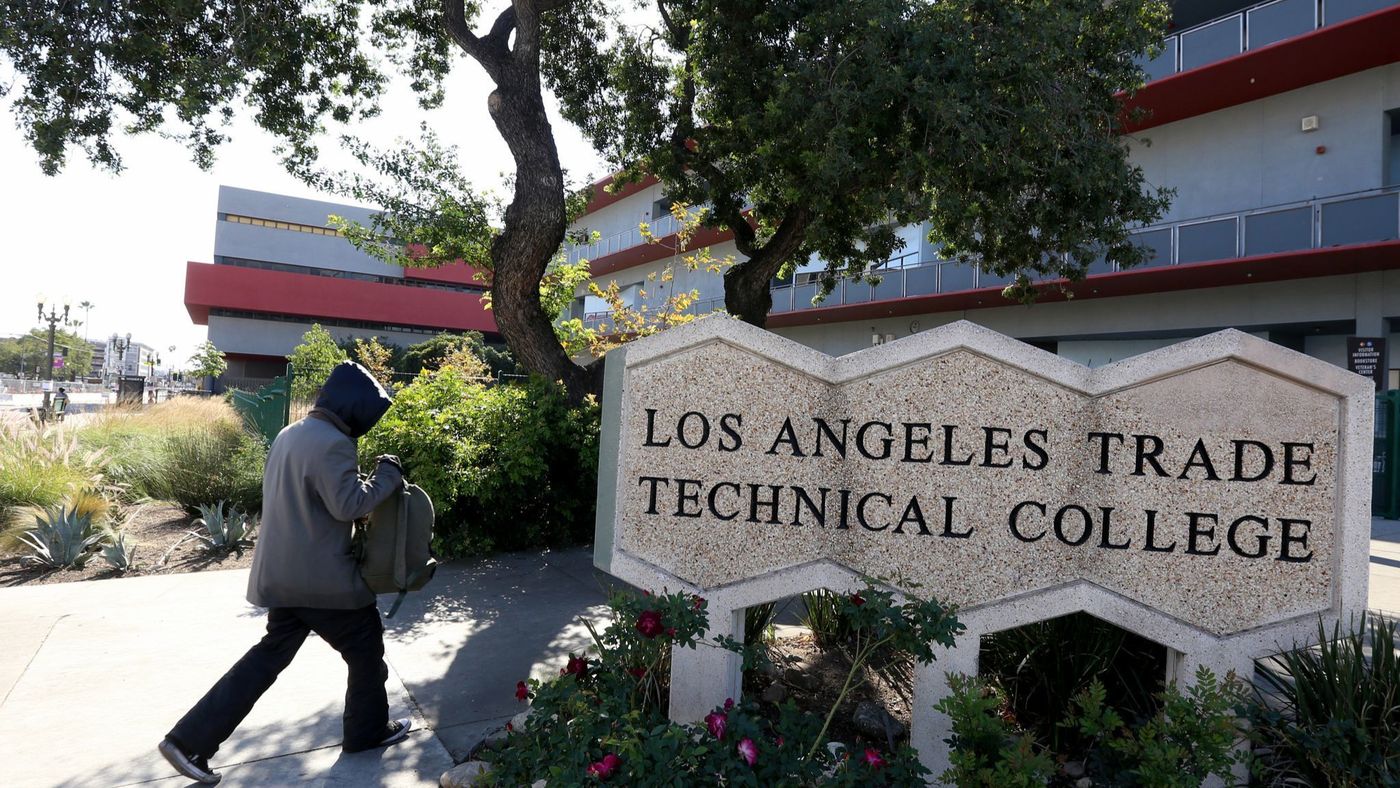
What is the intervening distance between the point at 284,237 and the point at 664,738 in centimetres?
5206

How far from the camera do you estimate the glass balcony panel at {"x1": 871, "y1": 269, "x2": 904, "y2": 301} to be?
72.4 feet

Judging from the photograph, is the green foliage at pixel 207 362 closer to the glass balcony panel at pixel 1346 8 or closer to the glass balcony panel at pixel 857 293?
the glass balcony panel at pixel 857 293

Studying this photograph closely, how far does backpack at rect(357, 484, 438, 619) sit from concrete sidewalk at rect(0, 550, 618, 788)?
0.73m

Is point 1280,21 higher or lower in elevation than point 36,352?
higher

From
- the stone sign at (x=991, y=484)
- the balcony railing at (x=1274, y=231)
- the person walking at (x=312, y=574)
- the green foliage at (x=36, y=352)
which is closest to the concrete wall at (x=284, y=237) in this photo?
the balcony railing at (x=1274, y=231)

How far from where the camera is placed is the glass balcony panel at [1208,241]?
50.6 feet

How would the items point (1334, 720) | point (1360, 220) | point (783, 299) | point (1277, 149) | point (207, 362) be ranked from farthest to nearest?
point (207, 362), point (783, 299), point (1277, 149), point (1360, 220), point (1334, 720)

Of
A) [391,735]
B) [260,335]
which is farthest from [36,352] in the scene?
[391,735]

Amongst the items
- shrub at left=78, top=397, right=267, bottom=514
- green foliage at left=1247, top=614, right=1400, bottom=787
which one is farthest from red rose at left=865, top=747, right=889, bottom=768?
shrub at left=78, top=397, right=267, bottom=514

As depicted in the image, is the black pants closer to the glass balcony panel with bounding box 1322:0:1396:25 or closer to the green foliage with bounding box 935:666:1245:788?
the green foliage with bounding box 935:666:1245:788

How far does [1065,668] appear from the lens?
3541mm

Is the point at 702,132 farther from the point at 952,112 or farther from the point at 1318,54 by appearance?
the point at 1318,54

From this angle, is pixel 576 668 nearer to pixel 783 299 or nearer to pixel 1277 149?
pixel 1277 149

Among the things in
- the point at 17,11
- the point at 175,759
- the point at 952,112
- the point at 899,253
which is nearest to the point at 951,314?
the point at 899,253
